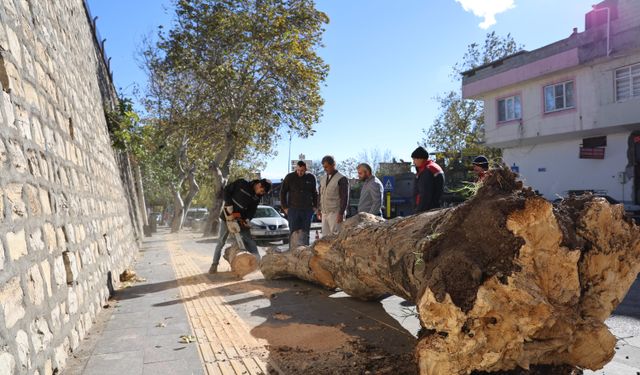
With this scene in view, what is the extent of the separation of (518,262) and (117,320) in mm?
3620

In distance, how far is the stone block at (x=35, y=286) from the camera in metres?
2.52

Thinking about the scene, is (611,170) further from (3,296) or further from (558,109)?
(3,296)

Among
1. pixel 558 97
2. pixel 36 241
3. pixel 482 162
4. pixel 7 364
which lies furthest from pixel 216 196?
pixel 7 364

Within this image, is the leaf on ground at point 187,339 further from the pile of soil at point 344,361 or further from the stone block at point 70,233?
the stone block at point 70,233

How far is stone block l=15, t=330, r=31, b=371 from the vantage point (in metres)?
2.22

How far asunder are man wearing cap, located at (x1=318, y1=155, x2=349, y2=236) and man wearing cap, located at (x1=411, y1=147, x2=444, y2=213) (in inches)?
64.4

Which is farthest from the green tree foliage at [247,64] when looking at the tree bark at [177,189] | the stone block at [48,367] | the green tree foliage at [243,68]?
the stone block at [48,367]

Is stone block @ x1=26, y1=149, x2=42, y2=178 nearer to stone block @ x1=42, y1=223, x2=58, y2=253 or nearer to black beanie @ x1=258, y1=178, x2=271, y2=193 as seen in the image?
stone block @ x1=42, y1=223, x2=58, y2=253

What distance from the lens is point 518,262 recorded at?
7.32ft

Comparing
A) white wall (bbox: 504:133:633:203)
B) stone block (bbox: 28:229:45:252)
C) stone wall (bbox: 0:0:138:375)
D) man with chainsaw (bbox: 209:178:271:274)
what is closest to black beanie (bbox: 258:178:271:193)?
man with chainsaw (bbox: 209:178:271:274)

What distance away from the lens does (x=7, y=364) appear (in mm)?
2045

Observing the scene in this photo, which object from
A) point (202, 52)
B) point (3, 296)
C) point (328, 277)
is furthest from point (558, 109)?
point (3, 296)

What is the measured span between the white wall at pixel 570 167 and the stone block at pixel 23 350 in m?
15.6

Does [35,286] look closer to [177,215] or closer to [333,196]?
[333,196]
